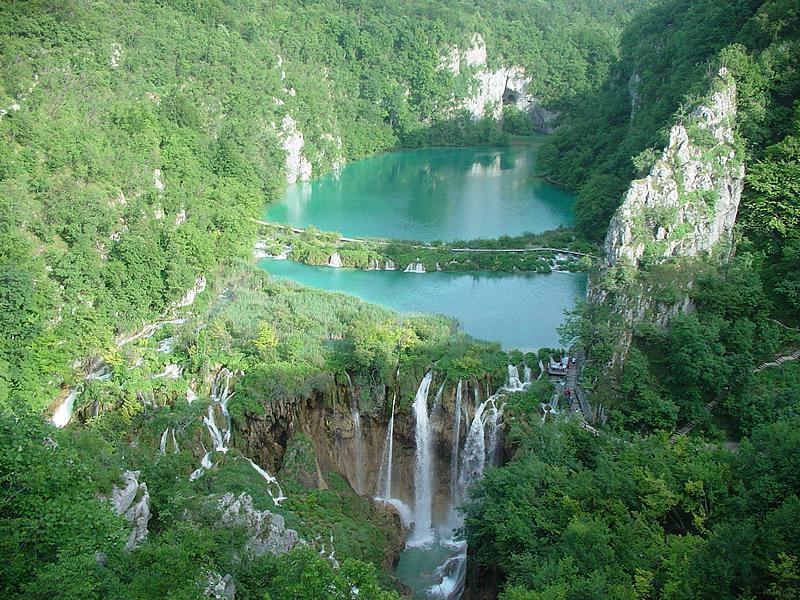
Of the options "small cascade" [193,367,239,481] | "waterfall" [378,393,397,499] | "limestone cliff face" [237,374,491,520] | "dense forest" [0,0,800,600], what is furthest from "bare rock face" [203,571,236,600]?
"waterfall" [378,393,397,499]

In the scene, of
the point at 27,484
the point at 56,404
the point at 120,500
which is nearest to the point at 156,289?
the point at 56,404

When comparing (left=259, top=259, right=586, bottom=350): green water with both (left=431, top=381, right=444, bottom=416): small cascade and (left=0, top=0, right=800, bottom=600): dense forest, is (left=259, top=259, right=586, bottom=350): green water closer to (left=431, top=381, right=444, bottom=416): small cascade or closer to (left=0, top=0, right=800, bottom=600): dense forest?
(left=0, top=0, right=800, bottom=600): dense forest

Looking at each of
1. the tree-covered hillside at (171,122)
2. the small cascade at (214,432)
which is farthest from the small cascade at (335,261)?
the small cascade at (214,432)

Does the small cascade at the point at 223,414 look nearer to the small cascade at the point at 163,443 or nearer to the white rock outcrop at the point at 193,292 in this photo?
the small cascade at the point at 163,443

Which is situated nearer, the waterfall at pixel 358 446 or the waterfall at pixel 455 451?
the waterfall at pixel 455 451

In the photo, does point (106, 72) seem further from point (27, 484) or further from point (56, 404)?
point (27, 484)
